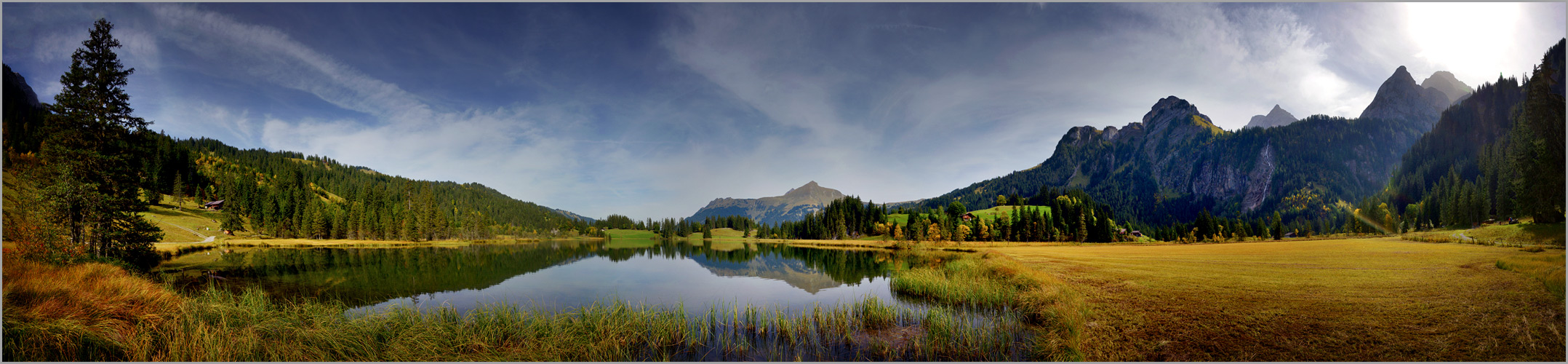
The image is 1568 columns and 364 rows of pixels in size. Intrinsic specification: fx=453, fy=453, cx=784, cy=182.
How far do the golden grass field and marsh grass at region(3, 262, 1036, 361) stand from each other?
2935 mm

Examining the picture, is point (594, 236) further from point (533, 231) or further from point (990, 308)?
point (990, 308)

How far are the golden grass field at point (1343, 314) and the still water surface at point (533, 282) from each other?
7897mm

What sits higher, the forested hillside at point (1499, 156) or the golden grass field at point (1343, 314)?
the forested hillside at point (1499, 156)

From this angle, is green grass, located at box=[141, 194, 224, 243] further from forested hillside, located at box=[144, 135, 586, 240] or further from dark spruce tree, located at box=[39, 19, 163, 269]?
dark spruce tree, located at box=[39, 19, 163, 269]

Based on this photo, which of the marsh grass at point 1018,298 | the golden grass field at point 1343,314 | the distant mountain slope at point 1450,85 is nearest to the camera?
the golden grass field at point 1343,314

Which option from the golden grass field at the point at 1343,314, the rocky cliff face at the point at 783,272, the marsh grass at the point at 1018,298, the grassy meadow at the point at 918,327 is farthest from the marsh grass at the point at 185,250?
the golden grass field at the point at 1343,314

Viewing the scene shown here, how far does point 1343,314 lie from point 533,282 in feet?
111

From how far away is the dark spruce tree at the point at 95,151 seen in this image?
56.0 feet

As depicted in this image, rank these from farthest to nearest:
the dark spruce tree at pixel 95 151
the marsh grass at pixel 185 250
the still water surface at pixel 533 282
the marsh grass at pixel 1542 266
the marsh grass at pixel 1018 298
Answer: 1. the marsh grass at pixel 185 250
2. the still water surface at pixel 533 282
3. the dark spruce tree at pixel 95 151
4. the marsh grass at pixel 1542 266
5. the marsh grass at pixel 1018 298

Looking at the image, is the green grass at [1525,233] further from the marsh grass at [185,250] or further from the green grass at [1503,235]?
the marsh grass at [185,250]

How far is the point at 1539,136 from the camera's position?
1270 cm

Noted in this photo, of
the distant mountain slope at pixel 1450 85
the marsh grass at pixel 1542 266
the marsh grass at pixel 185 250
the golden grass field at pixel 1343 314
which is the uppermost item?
the distant mountain slope at pixel 1450 85

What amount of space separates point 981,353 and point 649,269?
1358 inches

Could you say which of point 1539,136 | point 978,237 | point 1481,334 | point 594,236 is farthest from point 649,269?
point 594,236
